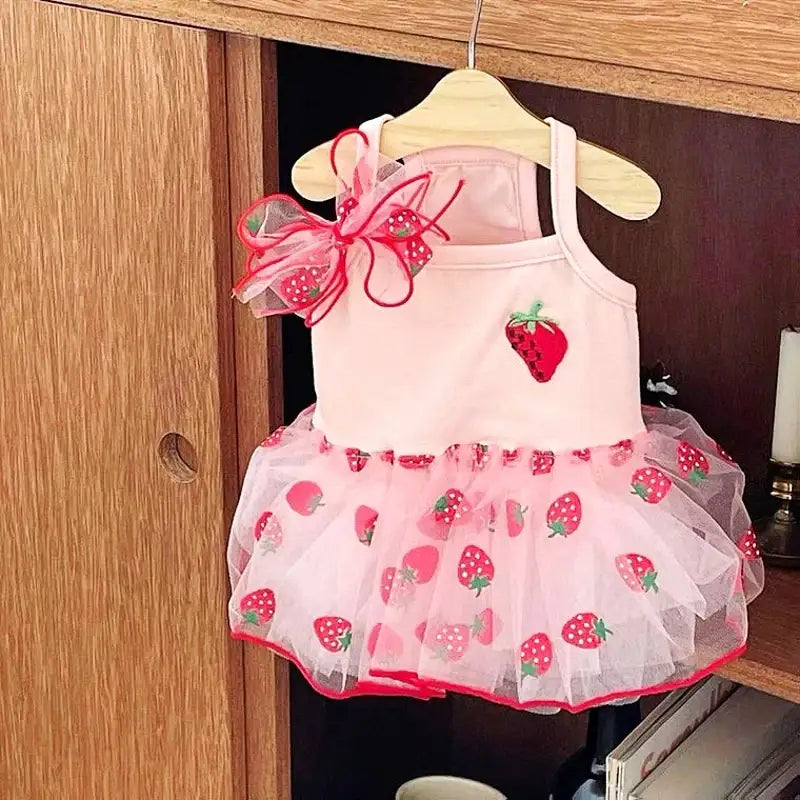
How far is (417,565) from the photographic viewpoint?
94cm

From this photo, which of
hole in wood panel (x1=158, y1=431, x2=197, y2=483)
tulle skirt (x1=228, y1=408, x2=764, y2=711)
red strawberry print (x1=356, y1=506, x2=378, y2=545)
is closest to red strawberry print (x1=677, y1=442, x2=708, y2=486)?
tulle skirt (x1=228, y1=408, x2=764, y2=711)

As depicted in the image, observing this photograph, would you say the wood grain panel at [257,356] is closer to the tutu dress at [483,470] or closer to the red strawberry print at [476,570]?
the tutu dress at [483,470]

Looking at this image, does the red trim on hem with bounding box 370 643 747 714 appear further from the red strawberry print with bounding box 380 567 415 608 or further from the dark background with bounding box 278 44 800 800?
the dark background with bounding box 278 44 800 800

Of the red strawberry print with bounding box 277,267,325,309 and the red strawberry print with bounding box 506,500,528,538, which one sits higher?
the red strawberry print with bounding box 277,267,325,309

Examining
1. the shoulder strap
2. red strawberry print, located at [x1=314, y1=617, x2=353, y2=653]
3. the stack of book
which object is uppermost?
the shoulder strap

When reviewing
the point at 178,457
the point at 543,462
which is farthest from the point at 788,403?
the point at 178,457

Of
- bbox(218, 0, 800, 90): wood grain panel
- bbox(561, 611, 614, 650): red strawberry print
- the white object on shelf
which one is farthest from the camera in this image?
the white object on shelf

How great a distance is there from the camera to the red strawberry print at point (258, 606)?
1017mm

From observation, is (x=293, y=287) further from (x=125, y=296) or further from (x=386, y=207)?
(x=125, y=296)

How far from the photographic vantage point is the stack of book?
1080mm

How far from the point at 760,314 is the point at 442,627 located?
0.50m

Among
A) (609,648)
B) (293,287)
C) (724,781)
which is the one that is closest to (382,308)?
(293,287)

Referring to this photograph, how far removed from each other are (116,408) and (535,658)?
477 mm

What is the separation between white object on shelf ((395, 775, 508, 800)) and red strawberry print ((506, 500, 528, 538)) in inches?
22.3
